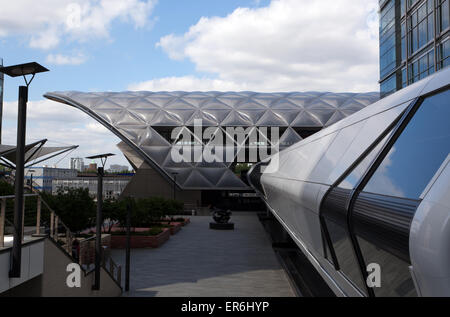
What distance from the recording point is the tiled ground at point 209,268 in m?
14.5

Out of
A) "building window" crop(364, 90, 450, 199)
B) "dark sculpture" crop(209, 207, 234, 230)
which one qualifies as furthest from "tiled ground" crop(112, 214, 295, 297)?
"building window" crop(364, 90, 450, 199)

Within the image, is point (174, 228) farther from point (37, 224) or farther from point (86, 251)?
point (37, 224)

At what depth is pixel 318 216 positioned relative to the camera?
507 centimetres

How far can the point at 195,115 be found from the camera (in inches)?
2087

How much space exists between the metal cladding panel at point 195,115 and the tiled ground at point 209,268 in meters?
22.9

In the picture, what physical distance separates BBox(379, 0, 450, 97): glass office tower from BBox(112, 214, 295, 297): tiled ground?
19946 mm

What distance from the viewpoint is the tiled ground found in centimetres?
1450

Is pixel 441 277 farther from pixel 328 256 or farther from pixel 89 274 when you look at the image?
pixel 89 274

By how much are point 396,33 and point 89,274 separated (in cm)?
3902

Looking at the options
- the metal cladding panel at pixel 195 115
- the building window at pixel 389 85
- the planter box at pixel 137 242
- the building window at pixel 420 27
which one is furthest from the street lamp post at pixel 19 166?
the metal cladding panel at pixel 195 115

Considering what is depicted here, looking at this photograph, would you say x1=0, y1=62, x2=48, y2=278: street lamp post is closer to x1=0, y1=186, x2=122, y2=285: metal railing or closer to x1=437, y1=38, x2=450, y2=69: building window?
x1=0, y1=186, x2=122, y2=285: metal railing

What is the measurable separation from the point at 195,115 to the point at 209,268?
36526mm

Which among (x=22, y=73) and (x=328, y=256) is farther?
(x=22, y=73)

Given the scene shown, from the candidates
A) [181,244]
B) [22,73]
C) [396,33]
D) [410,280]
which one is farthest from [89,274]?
[396,33]
